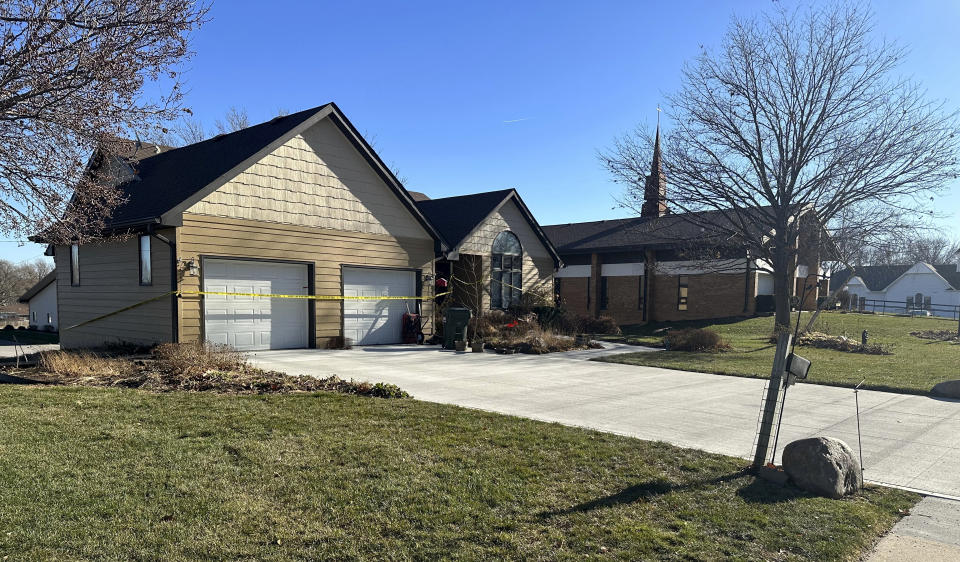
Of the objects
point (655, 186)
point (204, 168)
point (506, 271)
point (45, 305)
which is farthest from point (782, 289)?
point (45, 305)

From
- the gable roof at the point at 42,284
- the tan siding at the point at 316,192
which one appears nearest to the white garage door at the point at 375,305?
the tan siding at the point at 316,192

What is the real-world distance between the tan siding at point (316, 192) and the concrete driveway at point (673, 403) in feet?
11.6

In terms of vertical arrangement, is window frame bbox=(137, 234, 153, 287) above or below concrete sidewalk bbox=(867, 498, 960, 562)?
above

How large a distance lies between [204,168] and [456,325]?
773 centimetres

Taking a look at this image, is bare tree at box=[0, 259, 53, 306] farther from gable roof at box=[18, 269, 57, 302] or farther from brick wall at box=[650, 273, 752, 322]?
brick wall at box=[650, 273, 752, 322]

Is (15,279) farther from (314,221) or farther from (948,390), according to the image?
(948,390)

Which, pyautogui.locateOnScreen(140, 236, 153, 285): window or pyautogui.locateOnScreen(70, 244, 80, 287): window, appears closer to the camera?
pyautogui.locateOnScreen(140, 236, 153, 285): window

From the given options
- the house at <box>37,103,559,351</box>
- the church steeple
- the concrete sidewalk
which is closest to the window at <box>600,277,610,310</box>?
the church steeple

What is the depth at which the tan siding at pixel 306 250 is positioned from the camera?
45.0 ft

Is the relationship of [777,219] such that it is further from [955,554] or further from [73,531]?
[73,531]

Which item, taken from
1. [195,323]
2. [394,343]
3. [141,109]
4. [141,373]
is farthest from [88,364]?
[394,343]

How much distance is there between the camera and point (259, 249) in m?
15.1

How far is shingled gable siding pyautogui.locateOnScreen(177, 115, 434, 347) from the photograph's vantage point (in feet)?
46.1

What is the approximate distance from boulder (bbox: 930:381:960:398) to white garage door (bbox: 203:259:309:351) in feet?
45.8
